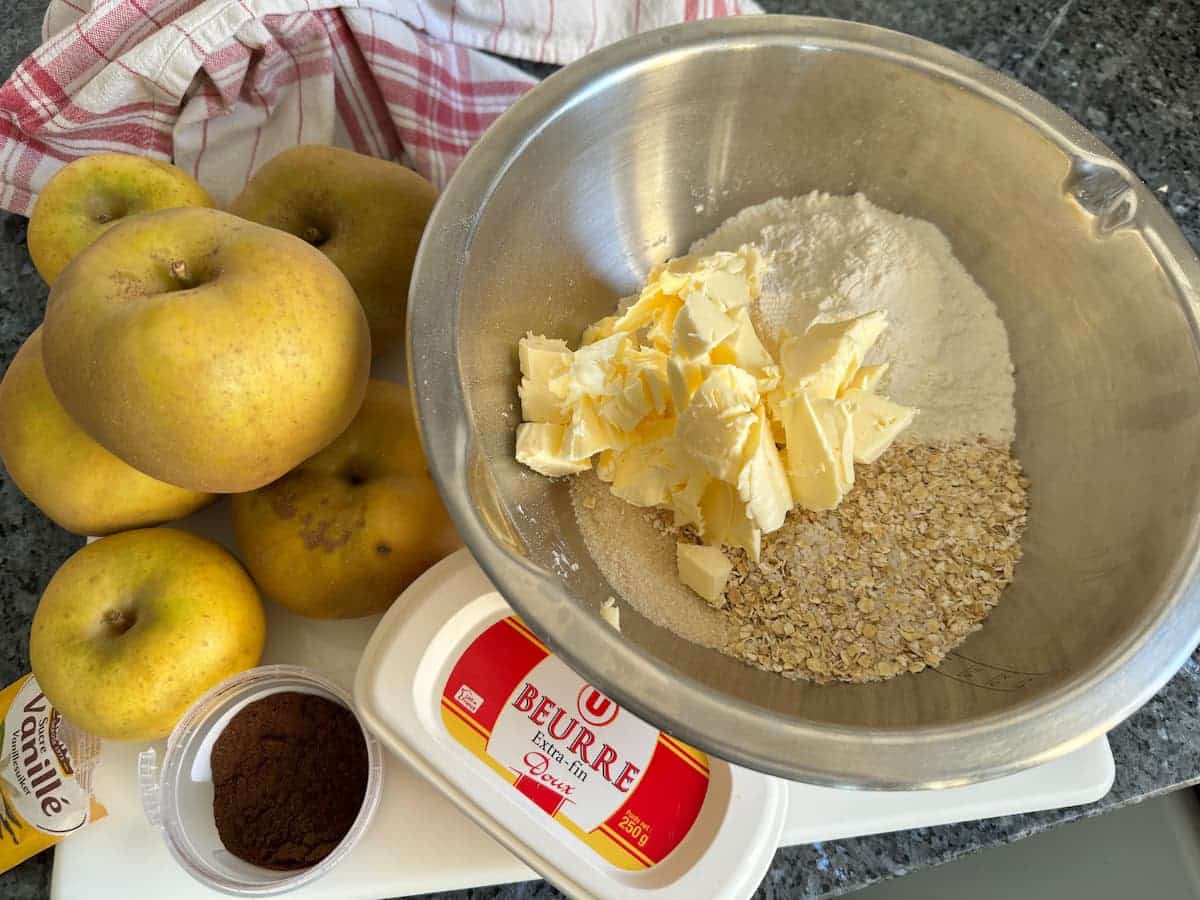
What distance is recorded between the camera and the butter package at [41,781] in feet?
2.14

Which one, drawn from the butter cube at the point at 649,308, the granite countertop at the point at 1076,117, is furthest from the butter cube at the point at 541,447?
the granite countertop at the point at 1076,117

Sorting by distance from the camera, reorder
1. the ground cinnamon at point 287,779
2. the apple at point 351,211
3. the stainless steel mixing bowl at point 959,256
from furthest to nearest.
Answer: the apple at point 351,211 < the ground cinnamon at point 287,779 < the stainless steel mixing bowl at point 959,256

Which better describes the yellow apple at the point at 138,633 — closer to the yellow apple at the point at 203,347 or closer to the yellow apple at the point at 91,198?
the yellow apple at the point at 203,347

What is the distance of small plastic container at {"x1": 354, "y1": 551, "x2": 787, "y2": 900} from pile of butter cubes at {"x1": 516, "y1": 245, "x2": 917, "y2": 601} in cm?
13

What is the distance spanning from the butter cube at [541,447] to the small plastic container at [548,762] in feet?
0.30

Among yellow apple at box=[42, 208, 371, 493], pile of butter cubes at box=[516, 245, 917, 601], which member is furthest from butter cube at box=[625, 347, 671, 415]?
yellow apple at box=[42, 208, 371, 493]

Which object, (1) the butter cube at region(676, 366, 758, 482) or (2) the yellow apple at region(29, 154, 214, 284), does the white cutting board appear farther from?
(2) the yellow apple at region(29, 154, 214, 284)

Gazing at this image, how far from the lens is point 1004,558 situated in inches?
28.8

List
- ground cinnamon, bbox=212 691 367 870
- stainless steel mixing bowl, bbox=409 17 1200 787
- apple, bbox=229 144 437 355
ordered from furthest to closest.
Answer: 1. apple, bbox=229 144 437 355
2. ground cinnamon, bbox=212 691 367 870
3. stainless steel mixing bowl, bbox=409 17 1200 787

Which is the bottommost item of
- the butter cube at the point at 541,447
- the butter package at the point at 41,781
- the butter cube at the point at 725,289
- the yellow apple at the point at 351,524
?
the butter package at the point at 41,781

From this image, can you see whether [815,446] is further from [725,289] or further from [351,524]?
[351,524]

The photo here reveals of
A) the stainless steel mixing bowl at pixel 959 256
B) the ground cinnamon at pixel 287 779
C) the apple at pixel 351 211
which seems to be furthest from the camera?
the apple at pixel 351 211

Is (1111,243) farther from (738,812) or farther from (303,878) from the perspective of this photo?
(303,878)

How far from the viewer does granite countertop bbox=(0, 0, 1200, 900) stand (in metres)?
0.71
